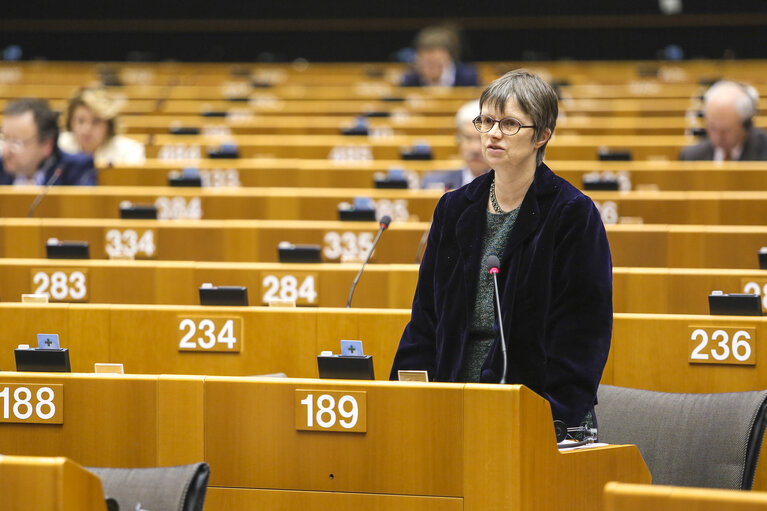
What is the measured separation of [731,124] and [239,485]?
3.06 m

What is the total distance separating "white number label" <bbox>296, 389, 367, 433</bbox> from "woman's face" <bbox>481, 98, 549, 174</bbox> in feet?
1.58

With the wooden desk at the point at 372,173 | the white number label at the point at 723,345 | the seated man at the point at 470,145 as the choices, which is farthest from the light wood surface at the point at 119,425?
the wooden desk at the point at 372,173

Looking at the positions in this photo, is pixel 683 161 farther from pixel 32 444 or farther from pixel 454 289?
pixel 32 444

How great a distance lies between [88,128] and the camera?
4770 mm

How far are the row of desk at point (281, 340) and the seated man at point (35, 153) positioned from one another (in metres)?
1.55

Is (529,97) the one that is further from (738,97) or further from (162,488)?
(738,97)

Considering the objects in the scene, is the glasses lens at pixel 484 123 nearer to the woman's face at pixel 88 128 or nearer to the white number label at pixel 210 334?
the white number label at pixel 210 334

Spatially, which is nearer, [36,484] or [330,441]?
[36,484]

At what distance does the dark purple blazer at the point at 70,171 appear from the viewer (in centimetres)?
445

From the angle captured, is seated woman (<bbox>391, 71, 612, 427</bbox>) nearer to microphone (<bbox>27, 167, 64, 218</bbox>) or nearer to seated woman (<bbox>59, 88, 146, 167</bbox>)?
microphone (<bbox>27, 167, 64, 218</bbox>)

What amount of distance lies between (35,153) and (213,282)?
158cm

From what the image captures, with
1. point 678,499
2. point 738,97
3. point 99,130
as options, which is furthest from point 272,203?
point 678,499

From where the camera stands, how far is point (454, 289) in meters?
2.04

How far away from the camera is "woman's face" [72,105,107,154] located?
475cm
